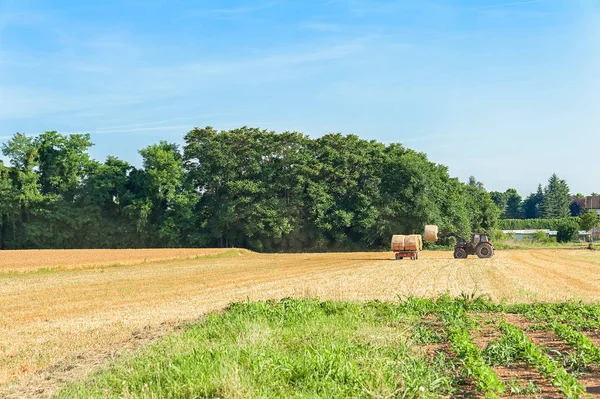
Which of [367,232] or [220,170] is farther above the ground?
[220,170]

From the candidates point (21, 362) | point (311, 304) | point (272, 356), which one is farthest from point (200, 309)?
point (272, 356)

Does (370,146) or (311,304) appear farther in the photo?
(370,146)

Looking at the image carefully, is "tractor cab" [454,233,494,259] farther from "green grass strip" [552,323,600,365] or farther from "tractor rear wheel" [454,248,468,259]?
"green grass strip" [552,323,600,365]

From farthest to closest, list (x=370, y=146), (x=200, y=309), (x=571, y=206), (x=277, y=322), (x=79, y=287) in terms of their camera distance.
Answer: (x=571, y=206) < (x=370, y=146) < (x=79, y=287) < (x=200, y=309) < (x=277, y=322)

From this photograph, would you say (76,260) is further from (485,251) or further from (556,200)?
(556,200)

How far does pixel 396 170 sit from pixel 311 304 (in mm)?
46818

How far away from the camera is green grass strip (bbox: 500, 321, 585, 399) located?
7328mm

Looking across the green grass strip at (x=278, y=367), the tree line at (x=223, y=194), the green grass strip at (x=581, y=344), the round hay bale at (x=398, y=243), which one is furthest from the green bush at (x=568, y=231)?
the green grass strip at (x=278, y=367)

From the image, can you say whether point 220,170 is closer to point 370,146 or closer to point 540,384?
point 370,146

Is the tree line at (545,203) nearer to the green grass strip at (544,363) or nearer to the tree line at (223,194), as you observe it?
the tree line at (223,194)

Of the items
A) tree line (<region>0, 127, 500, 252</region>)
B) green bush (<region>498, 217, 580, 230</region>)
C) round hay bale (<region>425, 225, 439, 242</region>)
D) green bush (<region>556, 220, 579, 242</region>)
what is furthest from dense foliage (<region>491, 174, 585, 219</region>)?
round hay bale (<region>425, 225, 439, 242</region>)

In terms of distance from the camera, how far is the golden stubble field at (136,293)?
11492 mm

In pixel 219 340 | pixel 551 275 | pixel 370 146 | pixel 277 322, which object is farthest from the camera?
pixel 370 146

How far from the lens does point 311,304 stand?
1528 centimetres
